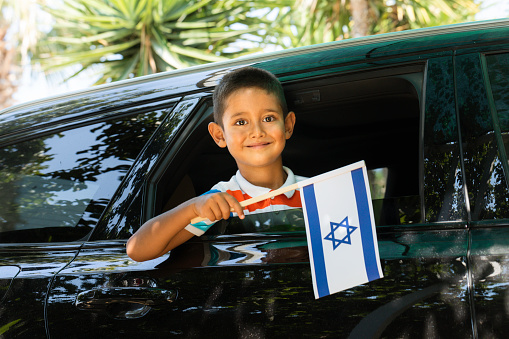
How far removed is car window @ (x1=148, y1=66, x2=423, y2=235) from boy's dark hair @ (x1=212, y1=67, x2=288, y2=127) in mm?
47

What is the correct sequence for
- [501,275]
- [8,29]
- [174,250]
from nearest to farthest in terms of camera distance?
1. [501,275]
2. [174,250]
3. [8,29]

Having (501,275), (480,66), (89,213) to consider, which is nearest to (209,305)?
(89,213)

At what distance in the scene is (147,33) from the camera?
10.4 metres

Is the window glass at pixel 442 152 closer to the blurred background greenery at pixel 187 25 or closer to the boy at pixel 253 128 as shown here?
the boy at pixel 253 128

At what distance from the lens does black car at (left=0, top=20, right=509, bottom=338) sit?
54.6 inches

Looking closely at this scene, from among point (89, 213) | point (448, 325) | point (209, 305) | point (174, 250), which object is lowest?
point (448, 325)

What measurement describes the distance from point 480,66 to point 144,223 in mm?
1027

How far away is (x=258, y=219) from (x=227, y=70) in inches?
23.3

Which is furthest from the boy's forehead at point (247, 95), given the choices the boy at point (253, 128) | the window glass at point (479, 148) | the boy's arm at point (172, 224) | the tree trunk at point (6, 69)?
the tree trunk at point (6, 69)

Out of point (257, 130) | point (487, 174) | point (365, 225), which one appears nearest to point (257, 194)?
point (257, 130)

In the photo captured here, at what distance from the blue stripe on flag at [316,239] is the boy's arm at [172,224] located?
19cm

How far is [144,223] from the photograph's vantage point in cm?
174

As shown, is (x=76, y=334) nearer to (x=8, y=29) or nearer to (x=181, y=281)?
(x=181, y=281)

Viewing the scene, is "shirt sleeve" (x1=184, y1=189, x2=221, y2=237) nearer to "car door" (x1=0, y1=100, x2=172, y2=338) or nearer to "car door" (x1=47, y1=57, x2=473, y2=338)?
"car door" (x1=47, y1=57, x2=473, y2=338)
